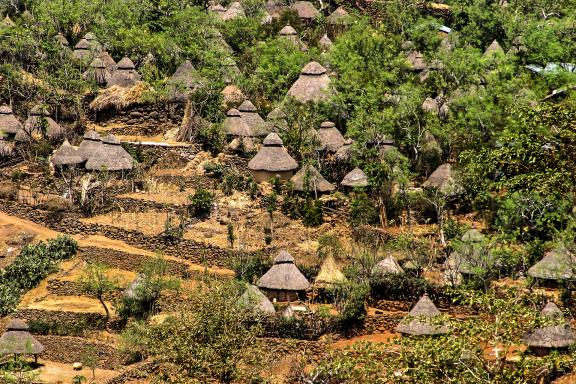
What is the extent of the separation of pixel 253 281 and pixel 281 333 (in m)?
3.70

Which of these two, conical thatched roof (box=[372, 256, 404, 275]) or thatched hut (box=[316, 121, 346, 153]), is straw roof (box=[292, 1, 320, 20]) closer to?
thatched hut (box=[316, 121, 346, 153])

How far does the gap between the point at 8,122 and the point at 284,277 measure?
15.9 meters

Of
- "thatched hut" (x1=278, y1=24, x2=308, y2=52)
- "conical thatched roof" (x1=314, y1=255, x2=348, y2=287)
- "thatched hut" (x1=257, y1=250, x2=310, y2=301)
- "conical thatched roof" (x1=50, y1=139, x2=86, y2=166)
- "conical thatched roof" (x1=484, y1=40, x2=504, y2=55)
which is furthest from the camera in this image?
"thatched hut" (x1=278, y1=24, x2=308, y2=52)

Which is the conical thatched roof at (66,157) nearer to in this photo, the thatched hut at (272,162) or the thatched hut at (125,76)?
the thatched hut at (125,76)

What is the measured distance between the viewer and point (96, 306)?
42.9 metres

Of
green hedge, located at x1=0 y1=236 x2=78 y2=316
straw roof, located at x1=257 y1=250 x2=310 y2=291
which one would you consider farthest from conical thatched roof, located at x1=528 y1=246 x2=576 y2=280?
green hedge, located at x1=0 y1=236 x2=78 y2=316

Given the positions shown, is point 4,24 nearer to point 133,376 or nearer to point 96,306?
point 96,306

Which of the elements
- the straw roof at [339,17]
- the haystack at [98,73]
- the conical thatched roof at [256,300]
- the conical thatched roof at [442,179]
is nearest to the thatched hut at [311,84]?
the conical thatched roof at [442,179]

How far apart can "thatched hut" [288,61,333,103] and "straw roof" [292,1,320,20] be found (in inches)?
522

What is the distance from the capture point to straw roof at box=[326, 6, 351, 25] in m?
62.9

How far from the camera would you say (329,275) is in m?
40.8

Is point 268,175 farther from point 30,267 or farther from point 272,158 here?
point 30,267

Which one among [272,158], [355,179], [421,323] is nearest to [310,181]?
[355,179]

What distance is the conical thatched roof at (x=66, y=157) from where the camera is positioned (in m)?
48.4
